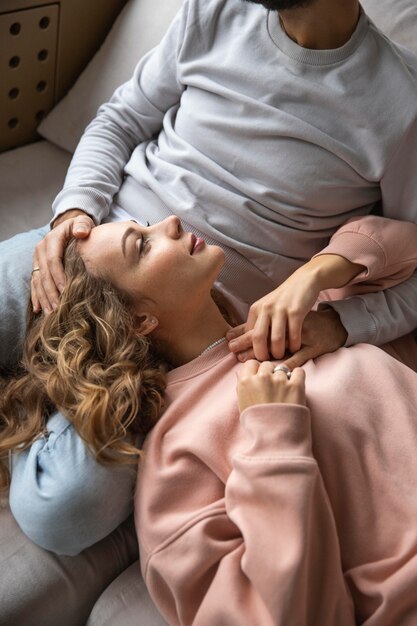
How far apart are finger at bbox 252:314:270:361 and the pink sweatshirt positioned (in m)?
0.07

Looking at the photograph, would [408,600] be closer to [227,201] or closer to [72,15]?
[227,201]

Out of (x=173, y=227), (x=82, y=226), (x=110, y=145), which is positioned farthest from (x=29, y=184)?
(x=173, y=227)

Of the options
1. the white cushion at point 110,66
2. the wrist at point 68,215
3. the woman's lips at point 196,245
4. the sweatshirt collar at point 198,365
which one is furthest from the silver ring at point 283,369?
the white cushion at point 110,66

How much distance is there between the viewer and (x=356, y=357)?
3.92 ft

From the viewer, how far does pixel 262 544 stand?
96cm

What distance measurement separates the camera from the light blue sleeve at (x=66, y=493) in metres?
1.07

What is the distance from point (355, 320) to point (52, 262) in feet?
1.68

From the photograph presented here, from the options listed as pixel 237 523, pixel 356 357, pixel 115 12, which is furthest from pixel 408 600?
pixel 115 12

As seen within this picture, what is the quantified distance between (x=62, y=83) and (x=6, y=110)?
18cm

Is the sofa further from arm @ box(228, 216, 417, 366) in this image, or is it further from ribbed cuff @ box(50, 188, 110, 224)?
arm @ box(228, 216, 417, 366)

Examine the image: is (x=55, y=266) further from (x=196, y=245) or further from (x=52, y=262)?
(x=196, y=245)

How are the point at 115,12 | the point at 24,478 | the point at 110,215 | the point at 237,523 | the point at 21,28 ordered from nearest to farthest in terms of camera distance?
1. the point at 237,523
2. the point at 24,478
3. the point at 110,215
4. the point at 21,28
5. the point at 115,12

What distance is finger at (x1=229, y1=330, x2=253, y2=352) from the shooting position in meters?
1.20

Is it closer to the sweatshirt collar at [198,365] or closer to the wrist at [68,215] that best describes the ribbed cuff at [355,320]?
the sweatshirt collar at [198,365]
